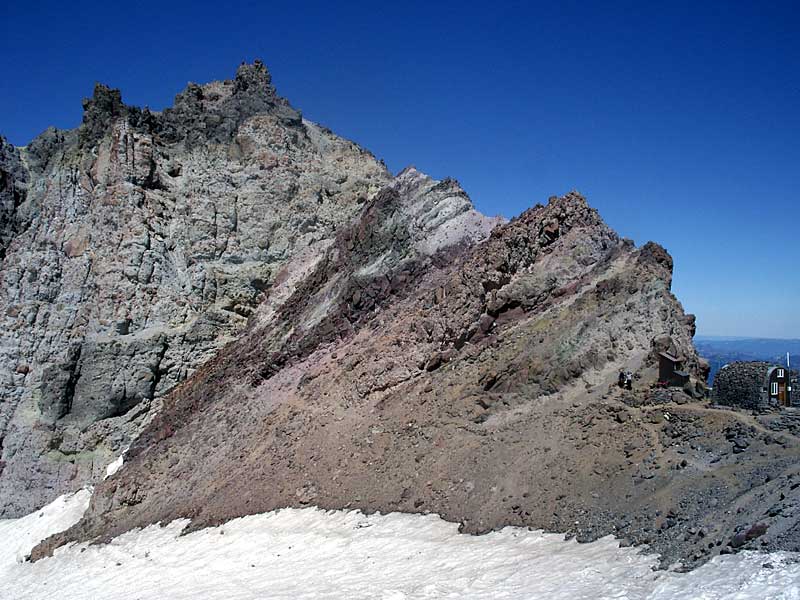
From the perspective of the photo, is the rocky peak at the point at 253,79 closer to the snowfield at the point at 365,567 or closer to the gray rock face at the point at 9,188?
the gray rock face at the point at 9,188

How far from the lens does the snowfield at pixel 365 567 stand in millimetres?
7660

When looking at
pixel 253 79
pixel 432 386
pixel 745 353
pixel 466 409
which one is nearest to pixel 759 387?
pixel 466 409

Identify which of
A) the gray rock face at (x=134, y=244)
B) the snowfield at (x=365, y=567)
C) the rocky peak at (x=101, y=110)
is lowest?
the snowfield at (x=365, y=567)

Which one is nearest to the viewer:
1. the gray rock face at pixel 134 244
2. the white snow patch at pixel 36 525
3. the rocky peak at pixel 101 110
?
the white snow patch at pixel 36 525

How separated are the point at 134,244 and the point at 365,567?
20989mm

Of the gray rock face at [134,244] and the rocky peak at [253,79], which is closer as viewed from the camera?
Result: the gray rock face at [134,244]

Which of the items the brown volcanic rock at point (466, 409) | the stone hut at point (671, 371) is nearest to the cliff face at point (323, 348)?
the brown volcanic rock at point (466, 409)

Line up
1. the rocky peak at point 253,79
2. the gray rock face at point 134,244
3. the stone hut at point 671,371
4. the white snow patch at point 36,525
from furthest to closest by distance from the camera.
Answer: the rocky peak at point 253,79 → the gray rock face at point 134,244 → the white snow patch at point 36,525 → the stone hut at point 671,371

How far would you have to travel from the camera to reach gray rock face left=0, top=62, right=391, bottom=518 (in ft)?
84.9

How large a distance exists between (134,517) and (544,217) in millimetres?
14380

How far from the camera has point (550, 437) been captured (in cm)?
1307

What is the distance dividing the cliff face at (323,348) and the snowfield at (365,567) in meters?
0.52

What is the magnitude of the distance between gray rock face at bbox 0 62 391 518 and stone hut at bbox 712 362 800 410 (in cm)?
1980

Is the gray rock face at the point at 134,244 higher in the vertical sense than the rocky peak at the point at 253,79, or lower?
lower
